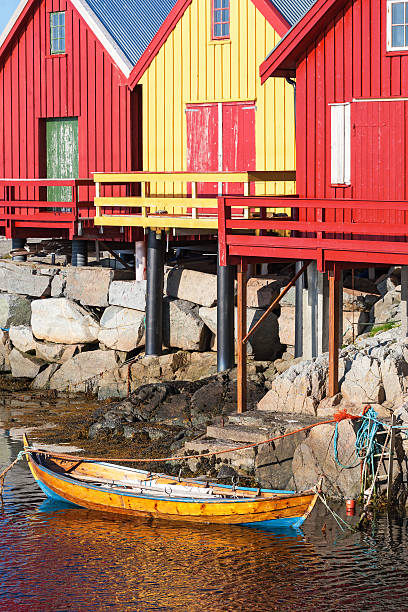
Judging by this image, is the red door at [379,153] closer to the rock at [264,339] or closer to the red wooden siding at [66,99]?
the rock at [264,339]

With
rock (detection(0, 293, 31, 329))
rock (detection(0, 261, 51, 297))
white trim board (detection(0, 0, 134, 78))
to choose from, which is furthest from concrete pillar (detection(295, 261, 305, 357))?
rock (detection(0, 293, 31, 329))

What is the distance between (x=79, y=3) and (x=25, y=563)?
61.1ft

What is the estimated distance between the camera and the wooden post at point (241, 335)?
25.7 m

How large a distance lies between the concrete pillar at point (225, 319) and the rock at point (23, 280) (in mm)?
7089

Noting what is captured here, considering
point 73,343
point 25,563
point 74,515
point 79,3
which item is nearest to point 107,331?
point 73,343

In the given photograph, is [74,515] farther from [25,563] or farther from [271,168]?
[271,168]

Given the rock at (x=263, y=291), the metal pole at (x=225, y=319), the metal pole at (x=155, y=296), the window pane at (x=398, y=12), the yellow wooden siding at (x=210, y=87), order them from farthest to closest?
the metal pole at (x=155, y=296) → the rock at (x=263, y=291) → the metal pole at (x=225, y=319) → the yellow wooden siding at (x=210, y=87) → the window pane at (x=398, y=12)

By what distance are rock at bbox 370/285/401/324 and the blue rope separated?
7192 mm

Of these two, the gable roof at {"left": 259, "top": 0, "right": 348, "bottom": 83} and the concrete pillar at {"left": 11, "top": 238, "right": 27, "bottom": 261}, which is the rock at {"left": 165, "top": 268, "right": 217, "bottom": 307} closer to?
the concrete pillar at {"left": 11, "top": 238, "right": 27, "bottom": 261}

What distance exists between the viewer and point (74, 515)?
22453 mm

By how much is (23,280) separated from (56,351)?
2943mm

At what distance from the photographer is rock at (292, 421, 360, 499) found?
21.8 m

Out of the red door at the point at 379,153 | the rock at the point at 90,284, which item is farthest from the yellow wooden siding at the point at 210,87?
the red door at the point at 379,153

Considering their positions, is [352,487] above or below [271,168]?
below
